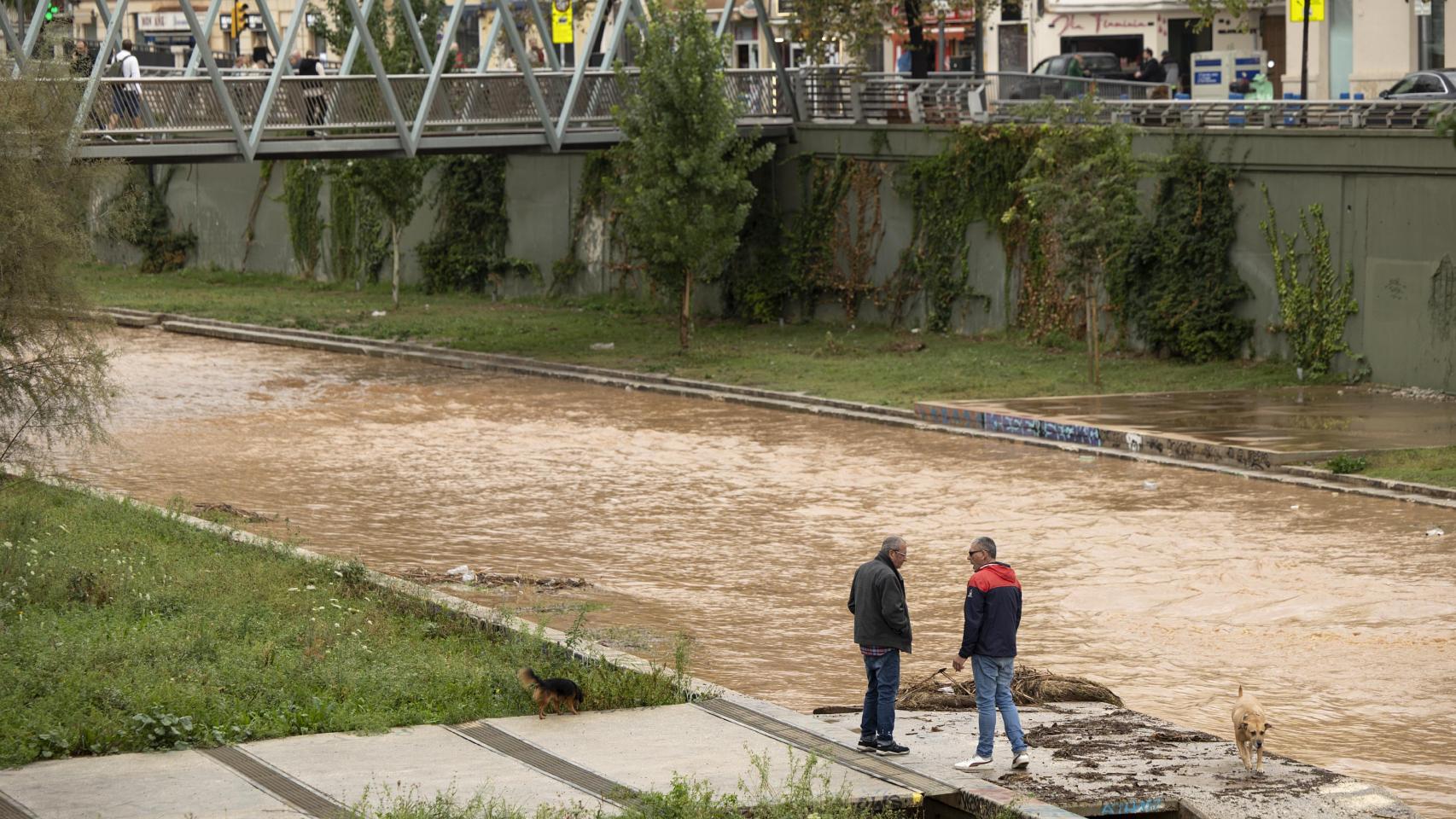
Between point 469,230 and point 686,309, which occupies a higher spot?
point 469,230

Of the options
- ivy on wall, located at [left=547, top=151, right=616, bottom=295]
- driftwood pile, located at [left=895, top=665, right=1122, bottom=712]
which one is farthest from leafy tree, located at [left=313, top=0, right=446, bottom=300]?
driftwood pile, located at [left=895, top=665, right=1122, bottom=712]

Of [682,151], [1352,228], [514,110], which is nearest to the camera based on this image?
[1352,228]

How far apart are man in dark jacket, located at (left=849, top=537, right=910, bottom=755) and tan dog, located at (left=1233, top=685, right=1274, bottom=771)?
6.27 ft

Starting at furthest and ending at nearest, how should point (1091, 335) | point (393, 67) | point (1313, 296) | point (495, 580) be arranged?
point (393, 67)
point (1313, 296)
point (1091, 335)
point (495, 580)

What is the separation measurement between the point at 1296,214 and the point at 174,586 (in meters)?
20.4

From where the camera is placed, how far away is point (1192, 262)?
32.0 m

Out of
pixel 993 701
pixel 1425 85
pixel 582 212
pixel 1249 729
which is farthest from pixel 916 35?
pixel 1249 729

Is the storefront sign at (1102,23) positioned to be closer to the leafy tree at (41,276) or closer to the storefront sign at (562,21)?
the storefront sign at (562,21)

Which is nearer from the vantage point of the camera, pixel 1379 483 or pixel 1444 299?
pixel 1379 483

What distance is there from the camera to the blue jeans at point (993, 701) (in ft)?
36.5

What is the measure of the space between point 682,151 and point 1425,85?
14085 mm

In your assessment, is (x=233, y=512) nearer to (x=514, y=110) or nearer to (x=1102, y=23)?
(x=514, y=110)

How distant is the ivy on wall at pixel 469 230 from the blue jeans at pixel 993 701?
35.9m

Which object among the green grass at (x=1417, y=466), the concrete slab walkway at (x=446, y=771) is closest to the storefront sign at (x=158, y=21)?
the green grass at (x=1417, y=466)
